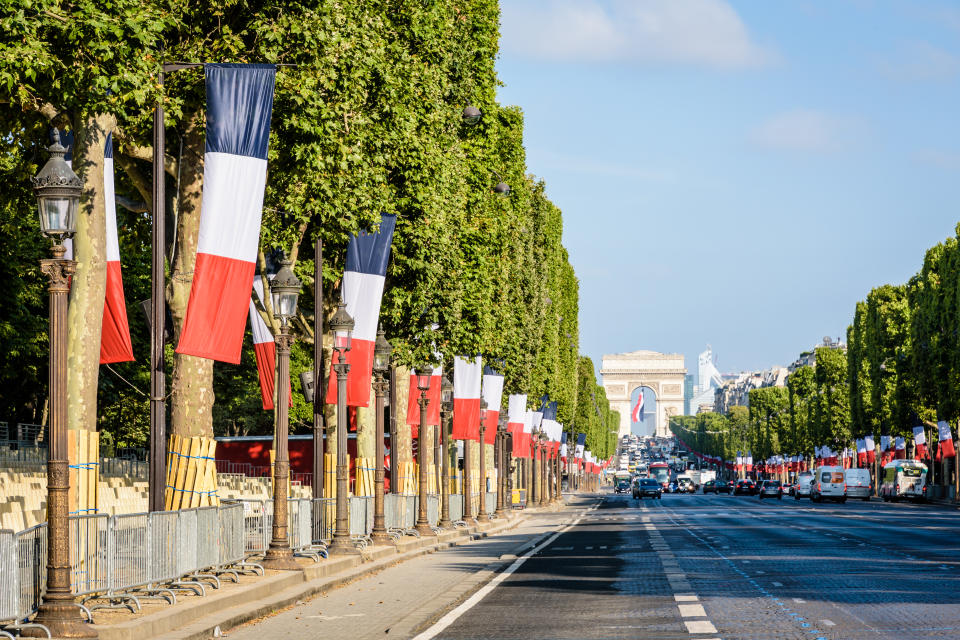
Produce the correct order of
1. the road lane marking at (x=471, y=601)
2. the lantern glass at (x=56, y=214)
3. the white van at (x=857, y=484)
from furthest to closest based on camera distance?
the white van at (x=857, y=484) < the road lane marking at (x=471, y=601) < the lantern glass at (x=56, y=214)

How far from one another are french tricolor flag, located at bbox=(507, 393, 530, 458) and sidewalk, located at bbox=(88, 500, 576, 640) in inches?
1271

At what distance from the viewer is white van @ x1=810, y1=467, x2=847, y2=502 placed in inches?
4013

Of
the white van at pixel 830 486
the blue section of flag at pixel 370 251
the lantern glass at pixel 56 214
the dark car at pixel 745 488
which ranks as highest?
the blue section of flag at pixel 370 251

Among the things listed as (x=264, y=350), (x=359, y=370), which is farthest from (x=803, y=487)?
(x=359, y=370)

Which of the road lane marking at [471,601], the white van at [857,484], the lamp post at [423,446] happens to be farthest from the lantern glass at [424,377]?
the white van at [857,484]

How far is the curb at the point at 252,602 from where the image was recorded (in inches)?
581

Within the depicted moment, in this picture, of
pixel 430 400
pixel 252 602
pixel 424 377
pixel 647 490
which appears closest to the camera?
pixel 252 602

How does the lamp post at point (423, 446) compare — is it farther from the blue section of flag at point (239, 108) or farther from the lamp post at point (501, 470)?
the lamp post at point (501, 470)

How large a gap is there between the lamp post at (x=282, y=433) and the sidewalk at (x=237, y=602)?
46 centimetres

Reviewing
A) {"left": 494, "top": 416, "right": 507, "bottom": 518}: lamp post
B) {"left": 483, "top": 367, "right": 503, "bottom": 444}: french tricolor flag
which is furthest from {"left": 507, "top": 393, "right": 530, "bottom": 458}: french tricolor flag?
{"left": 483, "top": 367, "right": 503, "bottom": 444}: french tricolor flag

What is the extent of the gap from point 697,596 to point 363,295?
13808 mm

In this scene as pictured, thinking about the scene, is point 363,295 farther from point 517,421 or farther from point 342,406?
point 517,421

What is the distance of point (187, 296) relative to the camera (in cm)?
2625

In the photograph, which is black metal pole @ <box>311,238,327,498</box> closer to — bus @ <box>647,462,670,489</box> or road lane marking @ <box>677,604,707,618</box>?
road lane marking @ <box>677,604,707,618</box>
